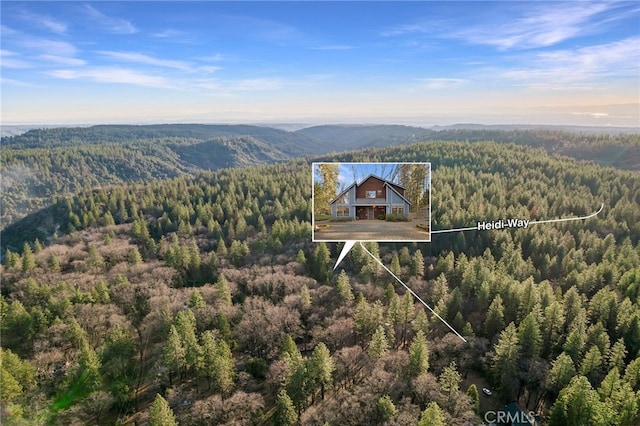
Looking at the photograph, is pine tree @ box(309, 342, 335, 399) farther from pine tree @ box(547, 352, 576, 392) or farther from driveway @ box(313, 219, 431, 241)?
pine tree @ box(547, 352, 576, 392)

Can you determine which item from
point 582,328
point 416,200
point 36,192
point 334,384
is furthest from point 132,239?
point 36,192

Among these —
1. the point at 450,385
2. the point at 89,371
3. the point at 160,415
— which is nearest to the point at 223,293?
the point at 89,371

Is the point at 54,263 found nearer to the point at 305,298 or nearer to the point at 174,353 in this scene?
the point at 174,353

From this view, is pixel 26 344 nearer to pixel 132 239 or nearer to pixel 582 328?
pixel 132 239

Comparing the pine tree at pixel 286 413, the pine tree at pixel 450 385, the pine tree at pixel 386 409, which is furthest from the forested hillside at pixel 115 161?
the pine tree at pixel 386 409

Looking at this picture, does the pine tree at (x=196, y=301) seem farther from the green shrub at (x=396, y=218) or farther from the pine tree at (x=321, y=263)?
the green shrub at (x=396, y=218)

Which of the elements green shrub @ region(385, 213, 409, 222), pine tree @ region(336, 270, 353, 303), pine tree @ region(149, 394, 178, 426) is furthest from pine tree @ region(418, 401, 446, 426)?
pine tree @ region(149, 394, 178, 426)

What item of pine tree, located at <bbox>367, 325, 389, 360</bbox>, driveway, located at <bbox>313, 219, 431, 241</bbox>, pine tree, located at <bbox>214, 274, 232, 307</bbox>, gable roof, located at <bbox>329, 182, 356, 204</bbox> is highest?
gable roof, located at <bbox>329, 182, 356, 204</bbox>
